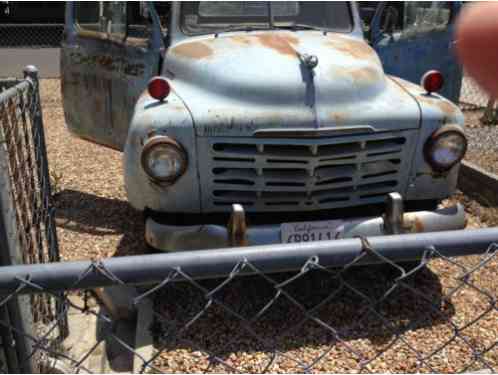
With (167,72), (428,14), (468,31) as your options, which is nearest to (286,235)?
(167,72)

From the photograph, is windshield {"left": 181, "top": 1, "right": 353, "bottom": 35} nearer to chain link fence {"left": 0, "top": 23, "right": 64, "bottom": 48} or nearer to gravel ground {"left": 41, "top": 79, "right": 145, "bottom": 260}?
gravel ground {"left": 41, "top": 79, "right": 145, "bottom": 260}

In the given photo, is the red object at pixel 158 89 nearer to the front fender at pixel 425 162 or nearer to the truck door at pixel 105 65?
the truck door at pixel 105 65

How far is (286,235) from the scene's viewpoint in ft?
10.6

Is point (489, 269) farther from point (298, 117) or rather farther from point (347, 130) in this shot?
point (298, 117)

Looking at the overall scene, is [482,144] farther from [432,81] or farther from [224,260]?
[224,260]

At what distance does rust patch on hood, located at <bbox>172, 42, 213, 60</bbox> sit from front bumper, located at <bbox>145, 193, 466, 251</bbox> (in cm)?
128

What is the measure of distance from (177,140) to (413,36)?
2.79m

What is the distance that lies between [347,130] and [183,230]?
1.14 m

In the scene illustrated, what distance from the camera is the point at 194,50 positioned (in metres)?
4.01

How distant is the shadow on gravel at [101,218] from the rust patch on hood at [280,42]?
6.02ft

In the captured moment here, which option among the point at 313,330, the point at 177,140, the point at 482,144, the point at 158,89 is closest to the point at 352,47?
the point at 158,89

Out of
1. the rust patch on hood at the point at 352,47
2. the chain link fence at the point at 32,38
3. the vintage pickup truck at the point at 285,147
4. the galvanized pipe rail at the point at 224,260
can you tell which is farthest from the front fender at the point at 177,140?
the chain link fence at the point at 32,38

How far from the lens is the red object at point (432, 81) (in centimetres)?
367

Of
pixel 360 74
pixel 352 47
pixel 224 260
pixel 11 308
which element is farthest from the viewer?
pixel 352 47
